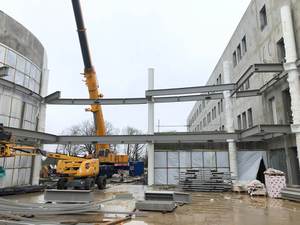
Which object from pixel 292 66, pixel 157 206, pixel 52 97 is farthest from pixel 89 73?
pixel 292 66

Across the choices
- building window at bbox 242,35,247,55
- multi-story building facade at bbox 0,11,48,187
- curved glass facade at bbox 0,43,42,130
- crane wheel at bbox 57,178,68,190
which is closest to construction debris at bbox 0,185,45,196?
multi-story building facade at bbox 0,11,48,187

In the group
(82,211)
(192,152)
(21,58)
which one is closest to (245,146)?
(192,152)

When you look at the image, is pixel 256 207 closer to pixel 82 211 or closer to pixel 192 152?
pixel 82 211

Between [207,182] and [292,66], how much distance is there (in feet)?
29.4

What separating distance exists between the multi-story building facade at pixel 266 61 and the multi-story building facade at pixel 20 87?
17.0 meters

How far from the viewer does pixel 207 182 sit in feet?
61.4

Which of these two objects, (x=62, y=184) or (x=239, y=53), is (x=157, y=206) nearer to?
(x=62, y=184)

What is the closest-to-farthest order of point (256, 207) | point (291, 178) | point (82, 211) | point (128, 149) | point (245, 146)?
point (82, 211), point (256, 207), point (291, 178), point (245, 146), point (128, 149)

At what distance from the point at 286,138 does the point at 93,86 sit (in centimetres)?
1358

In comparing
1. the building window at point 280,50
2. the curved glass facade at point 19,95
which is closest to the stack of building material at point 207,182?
the building window at point 280,50

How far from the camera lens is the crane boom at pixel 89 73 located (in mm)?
18078

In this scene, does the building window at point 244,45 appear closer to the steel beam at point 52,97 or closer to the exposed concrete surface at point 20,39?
the steel beam at point 52,97

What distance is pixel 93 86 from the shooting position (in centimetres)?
2066

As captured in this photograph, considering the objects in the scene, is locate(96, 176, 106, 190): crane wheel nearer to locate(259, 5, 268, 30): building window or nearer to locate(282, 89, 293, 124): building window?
locate(282, 89, 293, 124): building window
